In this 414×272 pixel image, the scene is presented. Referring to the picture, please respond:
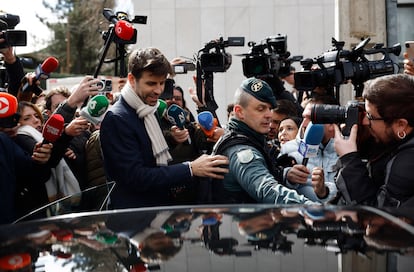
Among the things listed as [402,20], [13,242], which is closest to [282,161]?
[13,242]

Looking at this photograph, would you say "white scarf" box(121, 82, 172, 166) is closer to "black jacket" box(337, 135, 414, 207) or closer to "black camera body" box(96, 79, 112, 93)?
"black camera body" box(96, 79, 112, 93)

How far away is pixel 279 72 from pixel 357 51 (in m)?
1.70

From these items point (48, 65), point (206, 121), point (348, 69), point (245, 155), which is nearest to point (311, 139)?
point (245, 155)

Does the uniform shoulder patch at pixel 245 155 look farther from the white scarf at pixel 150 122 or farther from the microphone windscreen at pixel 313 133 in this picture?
the white scarf at pixel 150 122

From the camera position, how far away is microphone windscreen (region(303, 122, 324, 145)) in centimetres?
362

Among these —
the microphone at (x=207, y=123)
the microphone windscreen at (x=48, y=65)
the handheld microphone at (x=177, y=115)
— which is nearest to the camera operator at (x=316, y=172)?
the microphone at (x=207, y=123)

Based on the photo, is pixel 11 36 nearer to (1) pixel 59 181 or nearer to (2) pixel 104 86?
(2) pixel 104 86

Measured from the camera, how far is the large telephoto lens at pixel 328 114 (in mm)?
3191

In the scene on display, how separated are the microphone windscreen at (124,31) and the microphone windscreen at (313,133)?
196 centimetres

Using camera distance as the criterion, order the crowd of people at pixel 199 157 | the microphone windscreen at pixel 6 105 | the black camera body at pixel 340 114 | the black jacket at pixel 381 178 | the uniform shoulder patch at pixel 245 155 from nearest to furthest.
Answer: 1. the black jacket at pixel 381 178
2. the crowd of people at pixel 199 157
3. the black camera body at pixel 340 114
4. the uniform shoulder patch at pixel 245 155
5. the microphone windscreen at pixel 6 105

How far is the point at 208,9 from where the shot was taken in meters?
15.6

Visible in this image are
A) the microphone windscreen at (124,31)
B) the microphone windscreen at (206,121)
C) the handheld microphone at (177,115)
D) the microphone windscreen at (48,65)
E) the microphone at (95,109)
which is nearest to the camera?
the microphone at (95,109)

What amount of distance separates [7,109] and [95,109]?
21.1 inches

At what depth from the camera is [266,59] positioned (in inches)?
240
